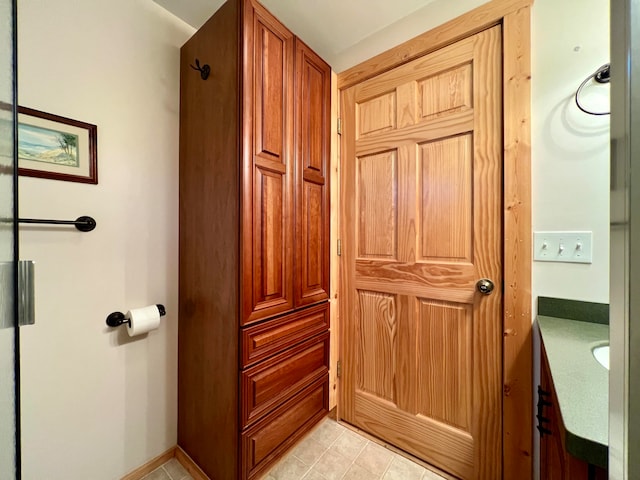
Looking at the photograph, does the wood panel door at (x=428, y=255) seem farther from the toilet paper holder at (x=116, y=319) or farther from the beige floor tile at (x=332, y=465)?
the toilet paper holder at (x=116, y=319)

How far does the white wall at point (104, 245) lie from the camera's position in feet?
3.31

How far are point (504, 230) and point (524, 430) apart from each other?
881 millimetres

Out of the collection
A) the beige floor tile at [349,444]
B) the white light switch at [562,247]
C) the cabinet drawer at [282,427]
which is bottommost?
the beige floor tile at [349,444]

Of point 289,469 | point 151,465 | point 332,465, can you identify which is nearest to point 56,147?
point 151,465

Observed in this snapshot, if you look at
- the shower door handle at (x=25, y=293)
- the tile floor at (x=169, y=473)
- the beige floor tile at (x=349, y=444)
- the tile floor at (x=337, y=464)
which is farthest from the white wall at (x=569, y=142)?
the tile floor at (x=169, y=473)

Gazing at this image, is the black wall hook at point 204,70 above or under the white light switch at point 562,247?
above

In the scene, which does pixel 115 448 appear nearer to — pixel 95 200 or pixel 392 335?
pixel 95 200

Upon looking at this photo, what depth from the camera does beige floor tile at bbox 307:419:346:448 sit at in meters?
1.50

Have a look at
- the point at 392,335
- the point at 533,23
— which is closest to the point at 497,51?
the point at 533,23

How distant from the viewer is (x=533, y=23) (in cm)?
108

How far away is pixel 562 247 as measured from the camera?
1.03m

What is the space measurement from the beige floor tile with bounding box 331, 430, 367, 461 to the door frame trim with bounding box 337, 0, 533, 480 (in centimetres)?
70

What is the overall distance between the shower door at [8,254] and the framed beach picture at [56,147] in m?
0.56

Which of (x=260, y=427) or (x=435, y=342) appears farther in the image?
(x=435, y=342)
